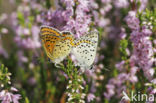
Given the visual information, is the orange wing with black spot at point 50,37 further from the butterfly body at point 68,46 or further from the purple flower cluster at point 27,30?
the purple flower cluster at point 27,30

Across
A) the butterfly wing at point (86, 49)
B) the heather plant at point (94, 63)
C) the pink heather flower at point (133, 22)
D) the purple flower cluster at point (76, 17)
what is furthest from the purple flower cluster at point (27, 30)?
the pink heather flower at point (133, 22)

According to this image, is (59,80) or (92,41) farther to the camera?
(59,80)

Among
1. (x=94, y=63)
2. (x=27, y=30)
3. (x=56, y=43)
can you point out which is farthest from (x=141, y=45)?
(x=27, y=30)

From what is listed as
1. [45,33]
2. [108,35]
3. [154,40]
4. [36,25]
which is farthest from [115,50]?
[45,33]

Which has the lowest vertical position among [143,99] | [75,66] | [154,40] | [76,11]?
[143,99]

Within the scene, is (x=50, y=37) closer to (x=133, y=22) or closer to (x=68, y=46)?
(x=68, y=46)

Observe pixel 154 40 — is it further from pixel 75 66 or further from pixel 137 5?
pixel 75 66

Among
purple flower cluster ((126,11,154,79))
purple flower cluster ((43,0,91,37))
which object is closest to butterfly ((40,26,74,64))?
purple flower cluster ((43,0,91,37))
